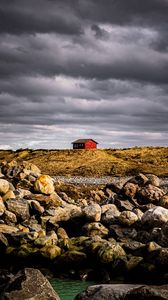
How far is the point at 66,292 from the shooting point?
3009 centimetres

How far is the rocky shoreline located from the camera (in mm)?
33062

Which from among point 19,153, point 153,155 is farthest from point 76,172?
point 19,153

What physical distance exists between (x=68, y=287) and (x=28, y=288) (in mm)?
12082

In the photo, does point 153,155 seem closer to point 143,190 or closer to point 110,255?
point 143,190

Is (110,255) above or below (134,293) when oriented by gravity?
below

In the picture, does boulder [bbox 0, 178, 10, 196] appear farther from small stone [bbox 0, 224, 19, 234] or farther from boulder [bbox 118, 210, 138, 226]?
boulder [bbox 118, 210, 138, 226]

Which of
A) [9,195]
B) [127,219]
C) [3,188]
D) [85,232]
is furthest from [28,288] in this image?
[3,188]

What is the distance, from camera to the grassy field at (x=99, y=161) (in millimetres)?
97625

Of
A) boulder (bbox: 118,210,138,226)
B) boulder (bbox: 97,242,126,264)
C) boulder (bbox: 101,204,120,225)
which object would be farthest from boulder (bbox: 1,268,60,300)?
boulder (bbox: 101,204,120,225)

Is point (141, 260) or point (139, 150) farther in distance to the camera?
point (139, 150)

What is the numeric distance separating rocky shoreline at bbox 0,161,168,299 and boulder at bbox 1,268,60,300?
453cm

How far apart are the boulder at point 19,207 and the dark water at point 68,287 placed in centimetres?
1230

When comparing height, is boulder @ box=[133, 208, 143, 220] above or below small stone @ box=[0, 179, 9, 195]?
below

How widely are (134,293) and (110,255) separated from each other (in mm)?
15734
